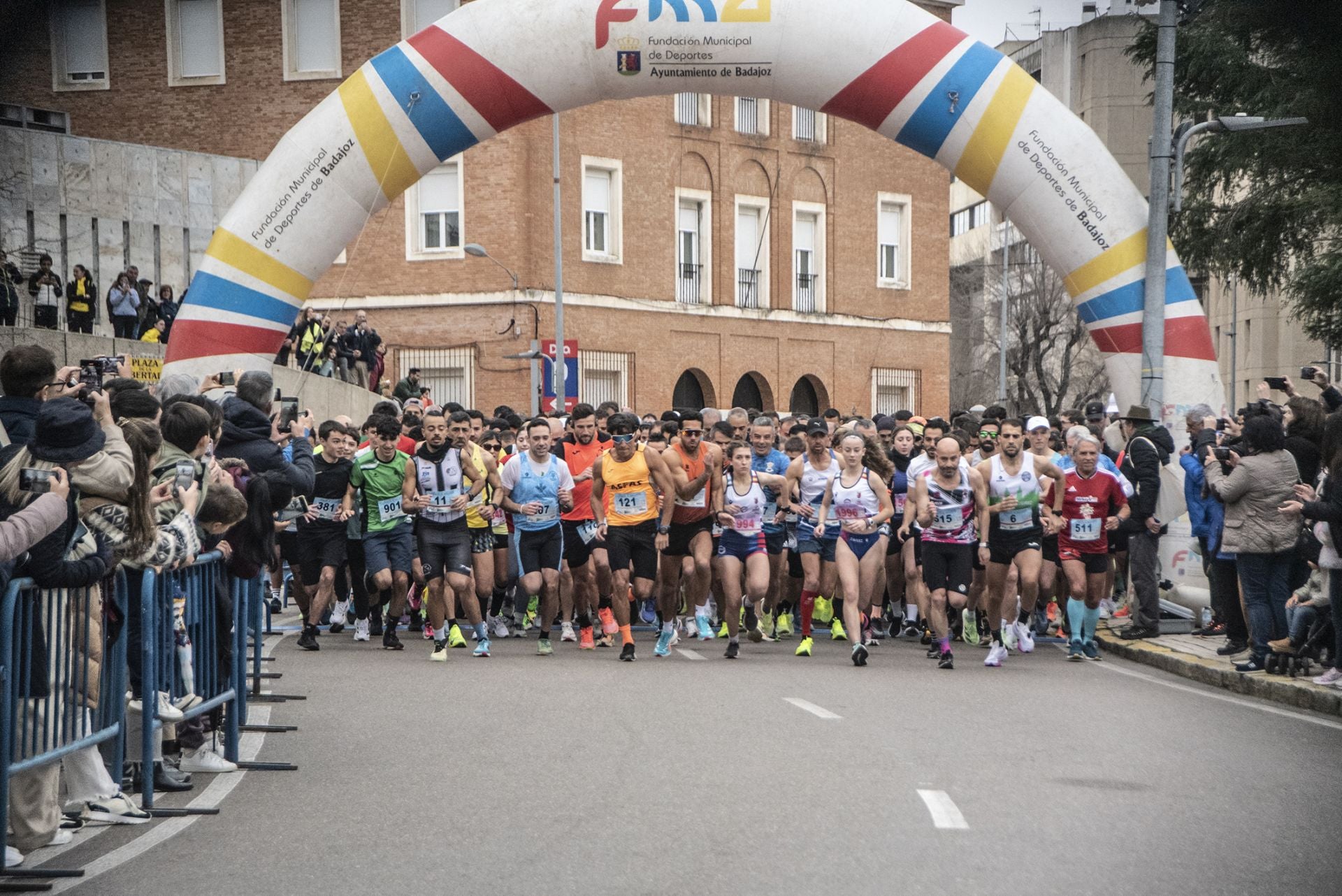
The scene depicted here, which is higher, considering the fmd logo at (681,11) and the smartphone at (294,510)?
the fmd logo at (681,11)

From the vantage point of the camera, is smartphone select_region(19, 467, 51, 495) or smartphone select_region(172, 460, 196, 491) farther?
smartphone select_region(172, 460, 196, 491)

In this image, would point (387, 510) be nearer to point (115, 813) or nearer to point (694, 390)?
point (115, 813)

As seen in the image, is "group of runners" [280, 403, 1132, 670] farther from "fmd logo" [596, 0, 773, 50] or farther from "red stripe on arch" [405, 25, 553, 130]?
"fmd logo" [596, 0, 773, 50]

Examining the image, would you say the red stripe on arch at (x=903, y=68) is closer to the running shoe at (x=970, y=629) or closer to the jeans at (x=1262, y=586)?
the running shoe at (x=970, y=629)

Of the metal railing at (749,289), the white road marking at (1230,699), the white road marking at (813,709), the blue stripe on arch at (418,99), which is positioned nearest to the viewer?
the white road marking at (813,709)

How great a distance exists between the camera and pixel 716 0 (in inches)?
634

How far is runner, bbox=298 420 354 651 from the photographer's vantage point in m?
15.4

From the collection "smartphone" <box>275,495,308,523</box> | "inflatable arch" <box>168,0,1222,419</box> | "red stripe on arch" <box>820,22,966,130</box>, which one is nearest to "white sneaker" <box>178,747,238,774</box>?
"smartphone" <box>275,495,308,523</box>

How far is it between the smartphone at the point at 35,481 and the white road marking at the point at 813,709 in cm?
558

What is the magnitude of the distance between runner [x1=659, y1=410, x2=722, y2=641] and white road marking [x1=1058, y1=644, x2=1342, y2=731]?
141 inches

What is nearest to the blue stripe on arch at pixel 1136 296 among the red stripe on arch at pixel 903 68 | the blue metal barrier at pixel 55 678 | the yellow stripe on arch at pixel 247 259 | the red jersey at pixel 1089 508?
the red jersey at pixel 1089 508

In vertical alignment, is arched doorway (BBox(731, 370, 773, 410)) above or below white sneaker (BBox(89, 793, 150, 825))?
above

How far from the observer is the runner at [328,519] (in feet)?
50.5

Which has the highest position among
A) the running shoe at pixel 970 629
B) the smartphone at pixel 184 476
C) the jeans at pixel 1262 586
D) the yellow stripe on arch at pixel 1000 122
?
the yellow stripe on arch at pixel 1000 122
